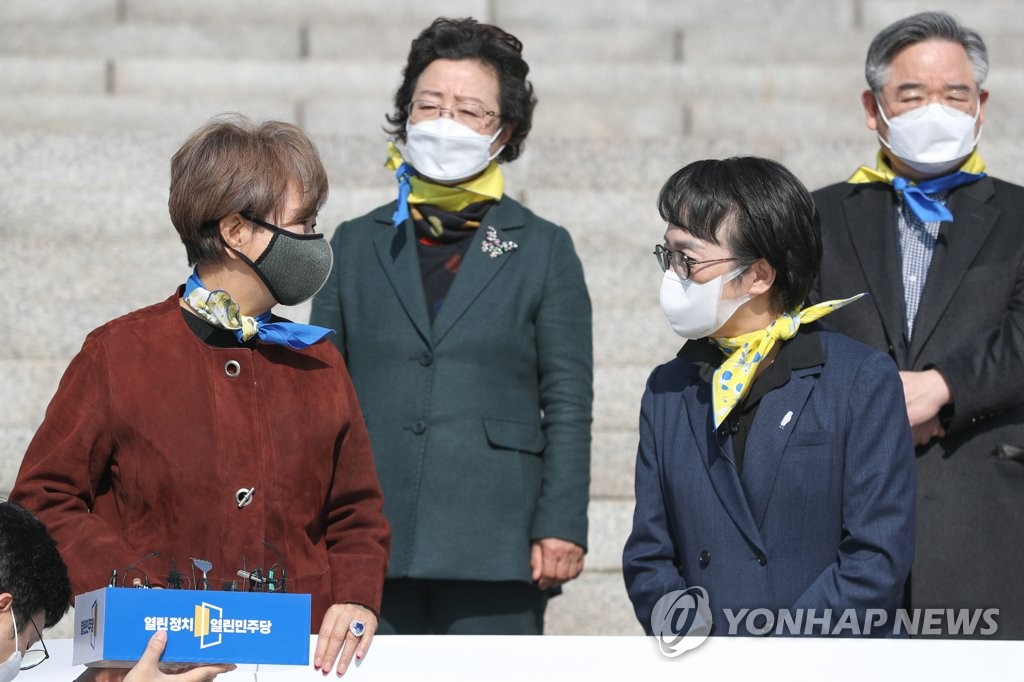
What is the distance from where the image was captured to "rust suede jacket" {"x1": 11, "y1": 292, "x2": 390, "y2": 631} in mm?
3293

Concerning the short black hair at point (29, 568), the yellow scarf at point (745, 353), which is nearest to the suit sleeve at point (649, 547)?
the yellow scarf at point (745, 353)

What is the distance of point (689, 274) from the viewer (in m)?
3.73

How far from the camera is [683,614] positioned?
360 centimetres

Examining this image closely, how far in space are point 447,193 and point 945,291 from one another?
4.85 ft

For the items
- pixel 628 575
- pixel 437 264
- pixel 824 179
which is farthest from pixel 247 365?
pixel 824 179

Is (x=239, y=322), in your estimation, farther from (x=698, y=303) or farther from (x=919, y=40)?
(x=919, y=40)

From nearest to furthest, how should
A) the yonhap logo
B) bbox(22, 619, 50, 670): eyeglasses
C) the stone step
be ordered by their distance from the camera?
bbox(22, 619, 50, 670): eyeglasses
the yonhap logo
the stone step

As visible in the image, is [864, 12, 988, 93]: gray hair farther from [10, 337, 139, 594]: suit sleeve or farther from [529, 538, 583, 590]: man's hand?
[10, 337, 139, 594]: suit sleeve

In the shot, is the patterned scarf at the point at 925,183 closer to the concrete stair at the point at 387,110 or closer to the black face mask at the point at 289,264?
the concrete stair at the point at 387,110

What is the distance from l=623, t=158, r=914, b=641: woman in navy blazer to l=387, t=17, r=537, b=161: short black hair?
4.30 feet

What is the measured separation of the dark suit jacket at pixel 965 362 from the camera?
4.24m

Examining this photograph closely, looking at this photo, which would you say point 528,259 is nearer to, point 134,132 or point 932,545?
point 932,545

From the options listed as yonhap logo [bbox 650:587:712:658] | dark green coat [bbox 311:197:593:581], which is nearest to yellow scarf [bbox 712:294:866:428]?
yonhap logo [bbox 650:587:712:658]

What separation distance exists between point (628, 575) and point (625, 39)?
253 inches
